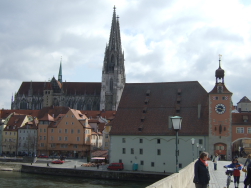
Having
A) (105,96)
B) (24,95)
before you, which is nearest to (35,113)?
(105,96)

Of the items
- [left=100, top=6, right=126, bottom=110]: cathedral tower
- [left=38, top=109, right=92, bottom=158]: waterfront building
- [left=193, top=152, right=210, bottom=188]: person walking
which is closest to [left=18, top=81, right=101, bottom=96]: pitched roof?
[left=100, top=6, right=126, bottom=110]: cathedral tower

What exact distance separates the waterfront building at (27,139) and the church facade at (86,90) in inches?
2537

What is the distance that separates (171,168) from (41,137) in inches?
1720

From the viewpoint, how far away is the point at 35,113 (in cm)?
12256

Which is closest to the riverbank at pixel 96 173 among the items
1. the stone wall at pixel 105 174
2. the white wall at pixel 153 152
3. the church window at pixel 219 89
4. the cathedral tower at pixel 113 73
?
the stone wall at pixel 105 174

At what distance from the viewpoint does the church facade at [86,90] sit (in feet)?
532

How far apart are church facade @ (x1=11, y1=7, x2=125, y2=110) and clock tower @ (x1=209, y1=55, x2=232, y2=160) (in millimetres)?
99952

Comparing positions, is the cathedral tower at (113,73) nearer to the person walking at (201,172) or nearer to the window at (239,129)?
the window at (239,129)

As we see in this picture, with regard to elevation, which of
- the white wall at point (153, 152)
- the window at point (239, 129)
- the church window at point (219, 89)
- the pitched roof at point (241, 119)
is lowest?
the white wall at point (153, 152)

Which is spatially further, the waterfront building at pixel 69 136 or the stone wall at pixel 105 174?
the waterfront building at pixel 69 136

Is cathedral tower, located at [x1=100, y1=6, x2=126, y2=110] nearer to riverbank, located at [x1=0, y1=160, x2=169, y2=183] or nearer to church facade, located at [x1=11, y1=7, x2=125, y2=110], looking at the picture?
church facade, located at [x1=11, y1=7, x2=125, y2=110]

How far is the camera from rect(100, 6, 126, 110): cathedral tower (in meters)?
161

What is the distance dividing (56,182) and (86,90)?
120 m

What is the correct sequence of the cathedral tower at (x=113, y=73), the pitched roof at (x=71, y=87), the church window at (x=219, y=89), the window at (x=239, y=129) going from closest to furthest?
the window at (x=239, y=129) < the church window at (x=219, y=89) < the cathedral tower at (x=113, y=73) < the pitched roof at (x=71, y=87)
